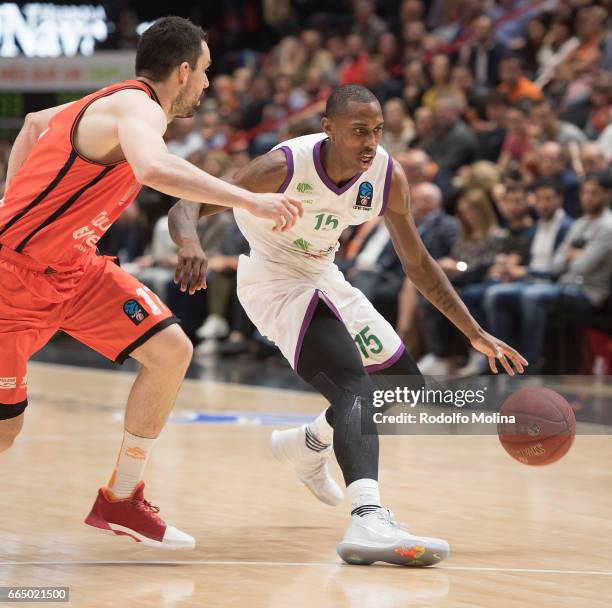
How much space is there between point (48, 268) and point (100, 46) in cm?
1325

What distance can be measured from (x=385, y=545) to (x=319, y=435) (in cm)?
107

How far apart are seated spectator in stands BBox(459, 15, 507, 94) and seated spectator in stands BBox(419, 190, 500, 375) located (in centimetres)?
352

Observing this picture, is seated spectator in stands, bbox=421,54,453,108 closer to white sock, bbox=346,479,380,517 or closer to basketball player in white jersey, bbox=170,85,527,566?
basketball player in white jersey, bbox=170,85,527,566

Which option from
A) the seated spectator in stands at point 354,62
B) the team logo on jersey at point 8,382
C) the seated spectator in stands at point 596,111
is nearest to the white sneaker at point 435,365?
the seated spectator in stands at point 596,111

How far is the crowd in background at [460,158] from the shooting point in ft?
31.3

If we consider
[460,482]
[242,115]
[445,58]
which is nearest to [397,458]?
[460,482]

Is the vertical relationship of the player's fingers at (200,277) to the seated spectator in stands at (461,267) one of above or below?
above

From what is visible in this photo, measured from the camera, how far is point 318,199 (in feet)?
15.7

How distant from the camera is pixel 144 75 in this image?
169 inches

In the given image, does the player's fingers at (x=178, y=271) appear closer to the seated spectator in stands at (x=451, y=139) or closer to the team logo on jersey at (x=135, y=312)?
the team logo on jersey at (x=135, y=312)

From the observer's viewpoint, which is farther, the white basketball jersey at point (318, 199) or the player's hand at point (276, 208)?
the white basketball jersey at point (318, 199)

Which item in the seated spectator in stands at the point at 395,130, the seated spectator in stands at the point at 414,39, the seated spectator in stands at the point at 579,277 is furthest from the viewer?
the seated spectator in stands at the point at 414,39

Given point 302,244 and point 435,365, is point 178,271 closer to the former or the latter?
point 302,244

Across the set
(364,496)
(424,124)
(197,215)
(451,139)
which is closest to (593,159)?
(451,139)
